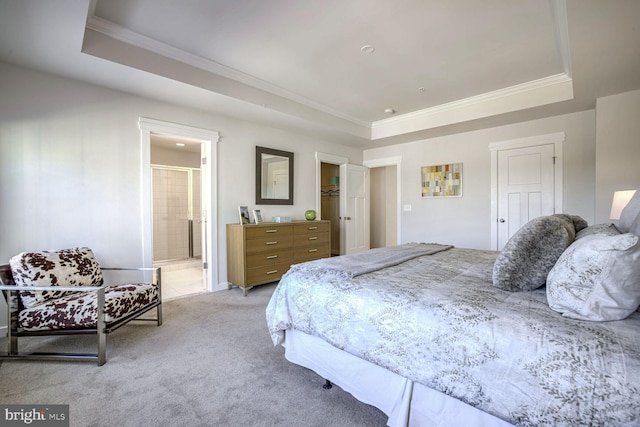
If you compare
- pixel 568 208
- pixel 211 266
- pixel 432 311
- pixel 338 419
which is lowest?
pixel 338 419

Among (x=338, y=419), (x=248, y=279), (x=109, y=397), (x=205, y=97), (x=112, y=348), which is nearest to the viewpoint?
(x=338, y=419)

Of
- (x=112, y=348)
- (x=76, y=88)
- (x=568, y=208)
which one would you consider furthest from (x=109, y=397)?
(x=568, y=208)

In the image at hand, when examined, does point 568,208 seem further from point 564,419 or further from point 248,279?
point 248,279

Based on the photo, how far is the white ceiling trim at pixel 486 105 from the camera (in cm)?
337

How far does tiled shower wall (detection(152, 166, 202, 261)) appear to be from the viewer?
610cm

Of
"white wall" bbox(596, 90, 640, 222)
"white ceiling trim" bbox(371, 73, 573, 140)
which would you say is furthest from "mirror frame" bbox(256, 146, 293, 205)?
"white wall" bbox(596, 90, 640, 222)

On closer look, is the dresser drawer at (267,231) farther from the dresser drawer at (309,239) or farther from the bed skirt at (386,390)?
the bed skirt at (386,390)

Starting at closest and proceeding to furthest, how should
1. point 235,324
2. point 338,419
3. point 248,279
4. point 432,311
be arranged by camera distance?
point 432,311, point 338,419, point 235,324, point 248,279

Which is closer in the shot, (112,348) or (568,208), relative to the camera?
(112,348)

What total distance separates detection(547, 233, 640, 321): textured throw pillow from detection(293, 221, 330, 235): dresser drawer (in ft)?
11.0

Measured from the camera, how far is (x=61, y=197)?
2744 millimetres

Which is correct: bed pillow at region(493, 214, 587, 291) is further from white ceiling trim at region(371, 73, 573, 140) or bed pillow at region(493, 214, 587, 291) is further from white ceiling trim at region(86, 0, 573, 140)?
white ceiling trim at region(371, 73, 573, 140)

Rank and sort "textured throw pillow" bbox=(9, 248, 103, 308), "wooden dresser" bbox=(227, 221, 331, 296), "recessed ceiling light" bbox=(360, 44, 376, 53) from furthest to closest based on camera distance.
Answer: "wooden dresser" bbox=(227, 221, 331, 296) < "recessed ceiling light" bbox=(360, 44, 376, 53) < "textured throw pillow" bbox=(9, 248, 103, 308)

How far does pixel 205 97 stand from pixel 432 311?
318 cm
